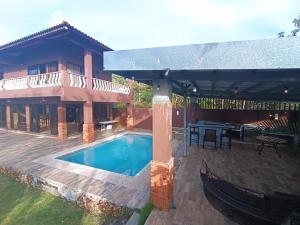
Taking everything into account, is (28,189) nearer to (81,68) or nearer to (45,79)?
(45,79)

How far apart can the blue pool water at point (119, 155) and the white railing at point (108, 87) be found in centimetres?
399

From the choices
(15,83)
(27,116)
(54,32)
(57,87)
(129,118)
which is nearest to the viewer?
(54,32)

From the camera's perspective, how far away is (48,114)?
1533cm

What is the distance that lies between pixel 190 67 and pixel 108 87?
1242 cm

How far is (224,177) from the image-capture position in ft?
21.1

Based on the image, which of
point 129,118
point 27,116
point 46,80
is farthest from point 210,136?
point 27,116

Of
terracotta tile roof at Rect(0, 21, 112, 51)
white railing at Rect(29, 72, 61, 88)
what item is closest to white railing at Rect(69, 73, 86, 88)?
white railing at Rect(29, 72, 61, 88)

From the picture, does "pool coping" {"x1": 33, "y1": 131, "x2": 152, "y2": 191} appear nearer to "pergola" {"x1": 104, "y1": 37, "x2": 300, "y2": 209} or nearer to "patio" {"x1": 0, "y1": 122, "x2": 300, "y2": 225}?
"patio" {"x1": 0, "y1": 122, "x2": 300, "y2": 225}

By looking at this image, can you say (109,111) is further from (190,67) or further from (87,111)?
(190,67)

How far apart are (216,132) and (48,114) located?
13.2 m

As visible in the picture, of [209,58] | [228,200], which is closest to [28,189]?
[228,200]

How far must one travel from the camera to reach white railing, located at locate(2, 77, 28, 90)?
13070mm

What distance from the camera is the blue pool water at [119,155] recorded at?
8.93 m

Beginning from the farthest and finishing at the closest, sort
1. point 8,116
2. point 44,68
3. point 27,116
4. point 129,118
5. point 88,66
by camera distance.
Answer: point 129,118
point 8,116
point 27,116
point 44,68
point 88,66
